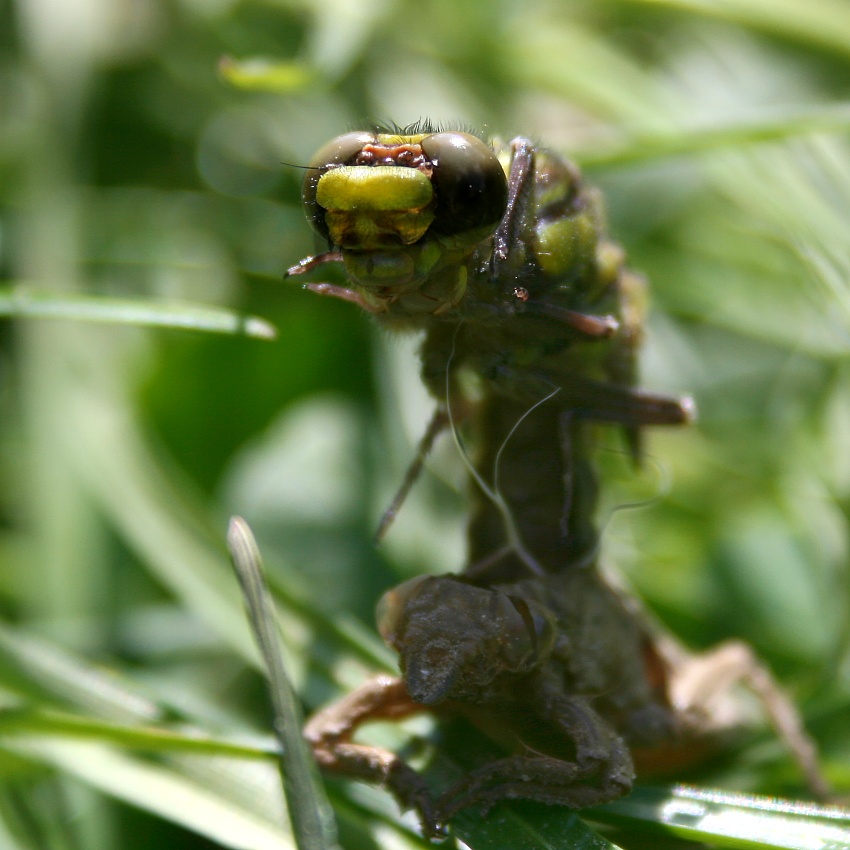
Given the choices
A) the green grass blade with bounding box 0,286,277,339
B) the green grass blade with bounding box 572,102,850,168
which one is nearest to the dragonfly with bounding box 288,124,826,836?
the green grass blade with bounding box 0,286,277,339

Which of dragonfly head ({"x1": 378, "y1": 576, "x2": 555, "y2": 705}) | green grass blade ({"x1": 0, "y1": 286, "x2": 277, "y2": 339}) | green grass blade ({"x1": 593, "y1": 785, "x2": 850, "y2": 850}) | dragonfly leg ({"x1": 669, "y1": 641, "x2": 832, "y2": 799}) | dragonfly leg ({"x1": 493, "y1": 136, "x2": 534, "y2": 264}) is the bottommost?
dragonfly leg ({"x1": 669, "y1": 641, "x2": 832, "y2": 799})

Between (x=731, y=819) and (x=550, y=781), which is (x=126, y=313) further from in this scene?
(x=731, y=819)

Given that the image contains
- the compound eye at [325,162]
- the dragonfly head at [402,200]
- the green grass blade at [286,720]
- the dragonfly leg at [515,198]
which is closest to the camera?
the green grass blade at [286,720]

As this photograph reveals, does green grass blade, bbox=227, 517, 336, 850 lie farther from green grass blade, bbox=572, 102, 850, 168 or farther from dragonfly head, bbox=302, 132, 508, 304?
green grass blade, bbox=572, 102, 850, 168

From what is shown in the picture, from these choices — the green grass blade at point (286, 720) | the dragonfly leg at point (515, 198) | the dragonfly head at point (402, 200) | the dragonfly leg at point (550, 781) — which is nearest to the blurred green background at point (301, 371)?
the dragonfly leg at point (550, 781)

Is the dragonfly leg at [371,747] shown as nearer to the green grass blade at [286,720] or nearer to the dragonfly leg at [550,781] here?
the dragonfly leg at [550,781]

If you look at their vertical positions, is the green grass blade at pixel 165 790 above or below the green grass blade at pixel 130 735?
below
